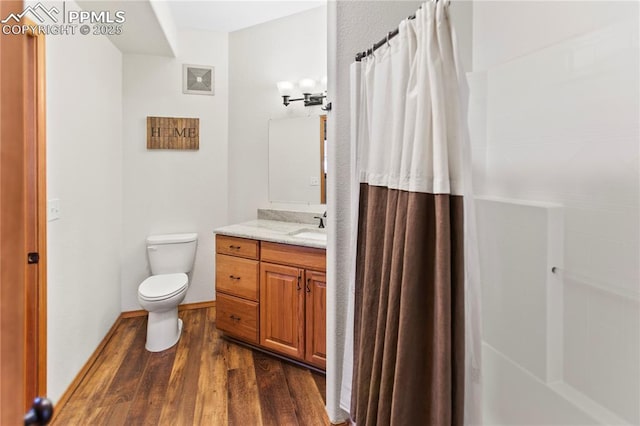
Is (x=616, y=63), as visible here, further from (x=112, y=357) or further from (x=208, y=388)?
(x=112, y=357)

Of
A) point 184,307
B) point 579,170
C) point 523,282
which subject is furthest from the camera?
point 184,307

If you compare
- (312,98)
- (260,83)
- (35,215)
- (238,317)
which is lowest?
(238,317)

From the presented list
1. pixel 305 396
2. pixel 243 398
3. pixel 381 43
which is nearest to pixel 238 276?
pixel 243 398

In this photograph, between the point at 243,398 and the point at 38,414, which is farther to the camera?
the point at 243,398

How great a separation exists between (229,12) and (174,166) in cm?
143

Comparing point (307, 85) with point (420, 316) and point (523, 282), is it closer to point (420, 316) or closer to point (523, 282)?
point (523, 282)

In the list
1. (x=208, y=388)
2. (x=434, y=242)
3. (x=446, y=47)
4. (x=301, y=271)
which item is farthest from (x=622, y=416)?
(x=208, y=388)

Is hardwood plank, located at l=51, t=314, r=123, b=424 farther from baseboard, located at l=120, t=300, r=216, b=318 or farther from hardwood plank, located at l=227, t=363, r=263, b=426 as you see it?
hardwood plank, located at l=227, t=363, r=263, b=426

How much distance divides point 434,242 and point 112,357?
97.2 inches

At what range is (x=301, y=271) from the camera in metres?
2.29

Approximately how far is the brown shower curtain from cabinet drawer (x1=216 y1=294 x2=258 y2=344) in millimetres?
1451

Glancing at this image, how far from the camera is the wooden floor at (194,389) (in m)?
1.84

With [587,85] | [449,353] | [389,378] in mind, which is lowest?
[389,378]

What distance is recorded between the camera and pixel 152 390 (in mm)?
2068
